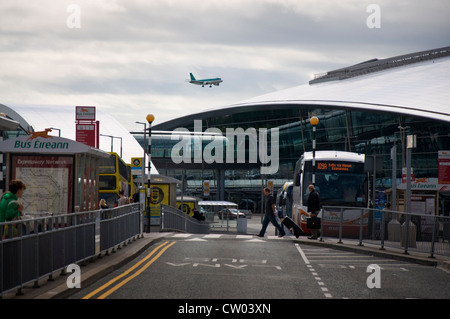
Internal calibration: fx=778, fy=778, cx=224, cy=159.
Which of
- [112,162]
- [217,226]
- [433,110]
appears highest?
[433,110]

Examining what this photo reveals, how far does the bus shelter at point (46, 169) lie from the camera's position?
2200cm

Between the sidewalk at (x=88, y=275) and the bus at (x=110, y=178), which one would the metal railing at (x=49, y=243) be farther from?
the bus at (x=110, y=178)

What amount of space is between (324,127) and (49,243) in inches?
2811

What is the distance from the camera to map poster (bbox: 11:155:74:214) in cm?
2223

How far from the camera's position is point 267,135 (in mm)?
95875

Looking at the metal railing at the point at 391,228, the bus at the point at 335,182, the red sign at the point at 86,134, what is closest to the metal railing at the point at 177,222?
the bus at the point at 335,182

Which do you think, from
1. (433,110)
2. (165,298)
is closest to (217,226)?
(433,110)

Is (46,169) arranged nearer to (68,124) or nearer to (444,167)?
(444,167)

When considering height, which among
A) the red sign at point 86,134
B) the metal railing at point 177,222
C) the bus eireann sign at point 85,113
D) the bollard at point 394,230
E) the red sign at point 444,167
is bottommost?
the metal railing at point 177,222

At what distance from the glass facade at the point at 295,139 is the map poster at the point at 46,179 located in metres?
38.1

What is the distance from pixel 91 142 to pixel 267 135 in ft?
167

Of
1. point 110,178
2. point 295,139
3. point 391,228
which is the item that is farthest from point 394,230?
point 295,139

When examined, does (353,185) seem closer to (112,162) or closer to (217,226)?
(112,162)

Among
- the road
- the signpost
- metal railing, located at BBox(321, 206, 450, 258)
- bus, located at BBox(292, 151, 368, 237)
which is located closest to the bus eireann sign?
the signpost
